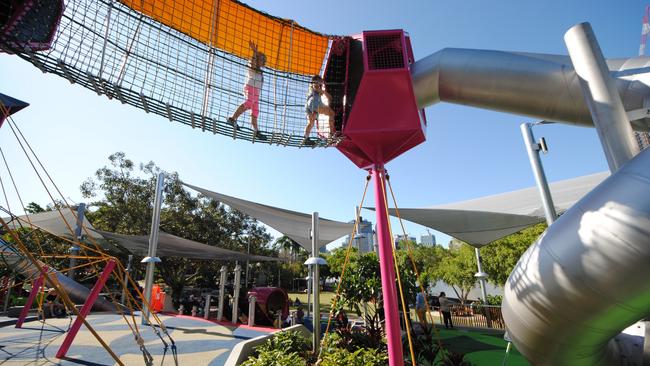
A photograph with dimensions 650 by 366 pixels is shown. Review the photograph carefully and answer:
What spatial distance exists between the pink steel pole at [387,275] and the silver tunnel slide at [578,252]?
161cm

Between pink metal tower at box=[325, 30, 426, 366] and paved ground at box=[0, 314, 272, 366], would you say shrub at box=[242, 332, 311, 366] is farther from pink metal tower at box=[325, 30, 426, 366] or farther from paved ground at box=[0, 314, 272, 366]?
pink metal tower at box=[325, 30, 426, 366]

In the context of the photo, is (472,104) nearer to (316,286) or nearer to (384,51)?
(384,51)

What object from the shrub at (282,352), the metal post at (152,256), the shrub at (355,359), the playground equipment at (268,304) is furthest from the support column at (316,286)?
the playground equipment at (268,304)

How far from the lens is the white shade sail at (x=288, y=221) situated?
11.1 meters

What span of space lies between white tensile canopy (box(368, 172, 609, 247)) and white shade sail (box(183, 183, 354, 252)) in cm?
320

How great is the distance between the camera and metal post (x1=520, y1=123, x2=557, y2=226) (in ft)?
24.2

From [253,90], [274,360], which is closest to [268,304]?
[274,360]

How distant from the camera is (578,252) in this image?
6.95 feet

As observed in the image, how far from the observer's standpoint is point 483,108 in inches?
151

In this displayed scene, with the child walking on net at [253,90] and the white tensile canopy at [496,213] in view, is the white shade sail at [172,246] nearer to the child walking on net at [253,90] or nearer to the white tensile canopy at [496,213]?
the white tensile canopy at [496,213]

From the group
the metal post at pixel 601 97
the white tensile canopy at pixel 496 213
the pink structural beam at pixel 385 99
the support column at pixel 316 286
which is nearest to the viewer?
the metal post at pixel 601 97

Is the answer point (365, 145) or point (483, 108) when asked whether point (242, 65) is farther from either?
point (483, 108)

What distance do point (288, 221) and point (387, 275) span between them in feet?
26.8

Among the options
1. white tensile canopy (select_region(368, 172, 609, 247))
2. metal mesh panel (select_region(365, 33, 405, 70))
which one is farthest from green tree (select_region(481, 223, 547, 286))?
metal mesh panel (select_region(365, 33, 405, 70))
